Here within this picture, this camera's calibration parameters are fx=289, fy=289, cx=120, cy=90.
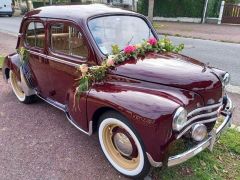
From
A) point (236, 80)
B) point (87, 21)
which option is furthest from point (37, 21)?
point (236, 80)

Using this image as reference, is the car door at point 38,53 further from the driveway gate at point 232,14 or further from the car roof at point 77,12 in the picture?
the driveway gate at point 232,14

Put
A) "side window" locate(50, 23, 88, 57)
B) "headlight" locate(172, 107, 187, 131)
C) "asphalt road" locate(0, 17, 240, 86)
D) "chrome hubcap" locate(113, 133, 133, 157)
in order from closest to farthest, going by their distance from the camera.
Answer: "headlight" locate(172, 107, 187, 131) → "chrome hubcap" locate(113, 133, 133, 157) → "side window" locate(50, 23, 88, 57) → "asphalt road" locate(0, 17, 240, 86)

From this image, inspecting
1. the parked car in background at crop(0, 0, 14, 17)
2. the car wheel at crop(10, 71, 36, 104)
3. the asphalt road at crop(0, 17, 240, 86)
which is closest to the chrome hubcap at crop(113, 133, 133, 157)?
the car wheel at crop(10, 71, 36, 104)

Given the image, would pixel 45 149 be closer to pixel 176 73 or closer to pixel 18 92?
pixel 176 73

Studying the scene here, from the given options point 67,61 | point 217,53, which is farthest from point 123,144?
point 217,53

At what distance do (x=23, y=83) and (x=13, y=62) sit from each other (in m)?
0.55

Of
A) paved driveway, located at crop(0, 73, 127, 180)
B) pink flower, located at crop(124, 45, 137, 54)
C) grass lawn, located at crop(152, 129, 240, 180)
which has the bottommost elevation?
paved driveway, located at crop(0, 73, 127, 180)

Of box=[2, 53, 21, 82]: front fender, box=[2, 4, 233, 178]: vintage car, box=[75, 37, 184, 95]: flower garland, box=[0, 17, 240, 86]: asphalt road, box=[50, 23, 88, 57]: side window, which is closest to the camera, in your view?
box=[2, 4, 233, 178]: vintage car

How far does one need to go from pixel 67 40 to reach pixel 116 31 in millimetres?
735

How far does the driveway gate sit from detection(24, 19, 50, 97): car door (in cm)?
1822

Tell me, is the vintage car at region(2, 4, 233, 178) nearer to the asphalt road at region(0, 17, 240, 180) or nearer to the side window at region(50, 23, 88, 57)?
the side window at region(50, 23, 88, 57)

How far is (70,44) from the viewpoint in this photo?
415cm

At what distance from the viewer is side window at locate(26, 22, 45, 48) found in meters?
4.70

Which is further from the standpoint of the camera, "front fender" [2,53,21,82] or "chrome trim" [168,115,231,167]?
"front fender" [2,53,21,82]
